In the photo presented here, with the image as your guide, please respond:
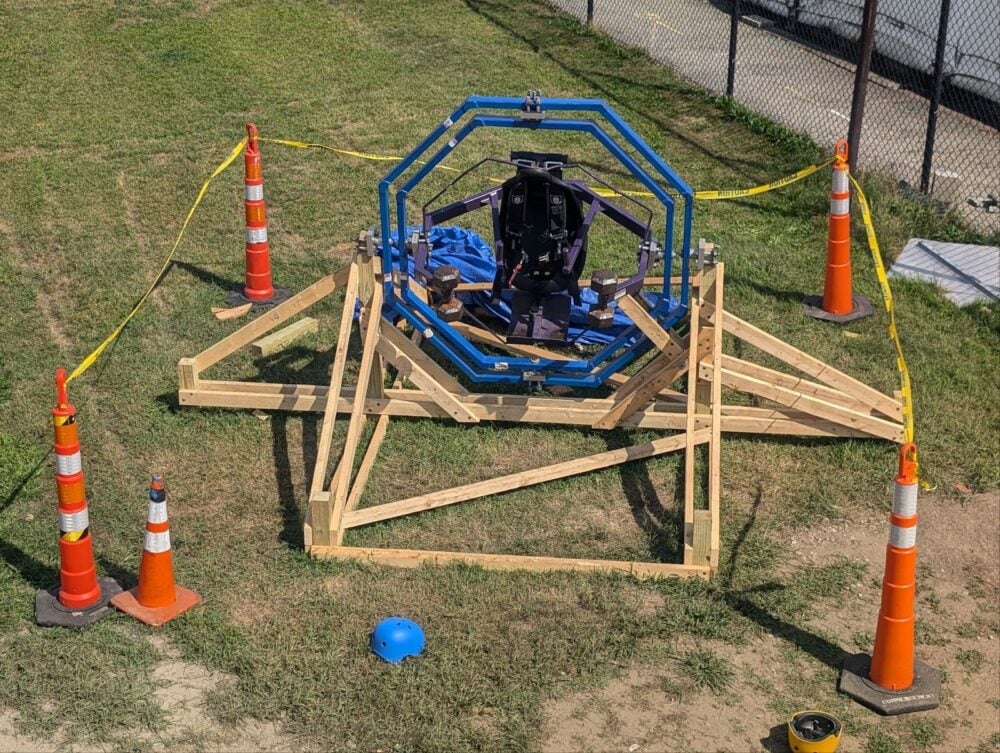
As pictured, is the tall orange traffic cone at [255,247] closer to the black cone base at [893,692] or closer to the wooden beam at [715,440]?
the wooden beam at [715,440]

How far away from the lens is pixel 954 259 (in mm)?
11898

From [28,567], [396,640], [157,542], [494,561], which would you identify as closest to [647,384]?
[494,561]

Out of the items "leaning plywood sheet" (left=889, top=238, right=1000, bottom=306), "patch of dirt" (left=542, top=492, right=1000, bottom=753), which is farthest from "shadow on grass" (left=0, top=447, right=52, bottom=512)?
"leaning plywood sheet" (left=889, top=238, right=1000, bottom=306)

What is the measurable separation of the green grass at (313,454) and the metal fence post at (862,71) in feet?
1.57

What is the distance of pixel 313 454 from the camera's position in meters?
9.02

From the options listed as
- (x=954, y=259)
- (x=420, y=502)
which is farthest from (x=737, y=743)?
(x=954, y=259)

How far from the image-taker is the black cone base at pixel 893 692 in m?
6.85

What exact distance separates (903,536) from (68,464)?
162 inches

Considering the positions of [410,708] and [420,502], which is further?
[420,502]

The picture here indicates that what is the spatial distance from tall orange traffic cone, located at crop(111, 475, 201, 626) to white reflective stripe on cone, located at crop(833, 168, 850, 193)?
18.8 ft

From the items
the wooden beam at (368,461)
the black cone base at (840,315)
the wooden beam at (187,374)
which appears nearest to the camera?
the wooden beam at (368,461)

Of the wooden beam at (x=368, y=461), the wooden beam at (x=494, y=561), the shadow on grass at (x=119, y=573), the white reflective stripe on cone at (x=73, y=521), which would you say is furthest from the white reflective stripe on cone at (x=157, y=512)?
the wooden beam at (x=368, y=461)

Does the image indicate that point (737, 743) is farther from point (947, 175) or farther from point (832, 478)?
point (947, 175)

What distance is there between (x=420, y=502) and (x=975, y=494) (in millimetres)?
3483
